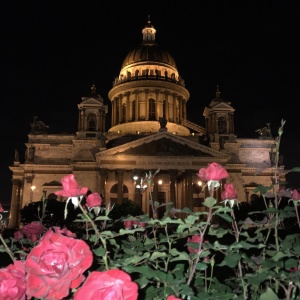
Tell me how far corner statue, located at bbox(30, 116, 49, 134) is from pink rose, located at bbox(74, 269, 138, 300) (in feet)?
161

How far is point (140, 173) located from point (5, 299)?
39.4 metres

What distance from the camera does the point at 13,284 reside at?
2.25 m

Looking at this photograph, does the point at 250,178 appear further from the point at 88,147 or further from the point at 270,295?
the point at 270,295

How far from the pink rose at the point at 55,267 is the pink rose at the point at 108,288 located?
247 millimetres

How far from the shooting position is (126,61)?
65812mm

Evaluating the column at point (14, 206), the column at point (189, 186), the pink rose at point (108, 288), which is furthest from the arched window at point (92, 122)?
the pink rose at point (108, 288)

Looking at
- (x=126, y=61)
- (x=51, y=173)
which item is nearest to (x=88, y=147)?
(x=51, y=173)

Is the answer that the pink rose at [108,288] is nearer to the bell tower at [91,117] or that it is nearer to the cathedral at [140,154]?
the cathedral at [140,154]

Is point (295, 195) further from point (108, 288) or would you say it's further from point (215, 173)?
point (108, 288)

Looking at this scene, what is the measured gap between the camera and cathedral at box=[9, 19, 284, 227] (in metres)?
42.1

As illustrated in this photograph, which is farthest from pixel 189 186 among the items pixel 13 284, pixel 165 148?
pixel 13 284

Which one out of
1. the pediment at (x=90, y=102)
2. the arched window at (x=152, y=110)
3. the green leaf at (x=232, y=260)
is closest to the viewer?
the green leaf at (x=232, y=260)

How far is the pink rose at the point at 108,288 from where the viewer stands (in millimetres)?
1774

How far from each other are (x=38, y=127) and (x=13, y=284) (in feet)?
162
